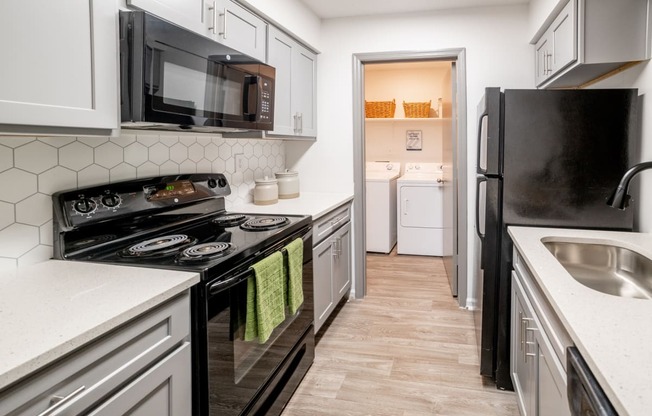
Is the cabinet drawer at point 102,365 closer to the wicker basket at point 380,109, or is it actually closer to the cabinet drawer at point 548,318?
the cabinet drawer at point 548,318

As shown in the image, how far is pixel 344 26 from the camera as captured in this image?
138 inches

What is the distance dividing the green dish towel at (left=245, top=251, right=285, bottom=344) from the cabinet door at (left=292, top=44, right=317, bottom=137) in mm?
1494

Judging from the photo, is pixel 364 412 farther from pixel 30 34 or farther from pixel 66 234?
pixel 30 34

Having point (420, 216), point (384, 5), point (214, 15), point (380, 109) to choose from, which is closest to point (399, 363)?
point (214, 15)

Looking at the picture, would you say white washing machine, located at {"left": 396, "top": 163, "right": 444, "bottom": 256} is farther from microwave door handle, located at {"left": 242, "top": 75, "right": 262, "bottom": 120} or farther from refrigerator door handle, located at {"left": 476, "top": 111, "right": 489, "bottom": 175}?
microwave door handle, located at {"left": 242, "top": 75, "right": 262, "bottom": 120}

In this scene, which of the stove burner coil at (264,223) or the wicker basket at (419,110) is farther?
the wicker basket at (419,110)

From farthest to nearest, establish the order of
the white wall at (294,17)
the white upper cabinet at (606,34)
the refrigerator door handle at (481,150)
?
the white wall at (294,17), the refrigerator door handle at (481,150), the white upper cabinet at (606,34)

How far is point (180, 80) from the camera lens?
1617 millimetres

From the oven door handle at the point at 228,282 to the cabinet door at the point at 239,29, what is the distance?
1.11m

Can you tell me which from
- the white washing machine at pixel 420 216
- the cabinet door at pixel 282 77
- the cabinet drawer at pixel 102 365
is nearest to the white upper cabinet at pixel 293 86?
the cabinet door at pixel 282 77

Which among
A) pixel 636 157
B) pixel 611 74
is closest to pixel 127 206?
pixel 636 157

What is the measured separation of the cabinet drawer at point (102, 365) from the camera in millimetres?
854

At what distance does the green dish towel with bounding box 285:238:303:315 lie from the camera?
6.66ft

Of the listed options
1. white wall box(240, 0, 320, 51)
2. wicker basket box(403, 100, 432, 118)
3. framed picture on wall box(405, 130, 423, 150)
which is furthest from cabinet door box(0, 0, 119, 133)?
framed picture on wall box(405, 130, 423, 150)
